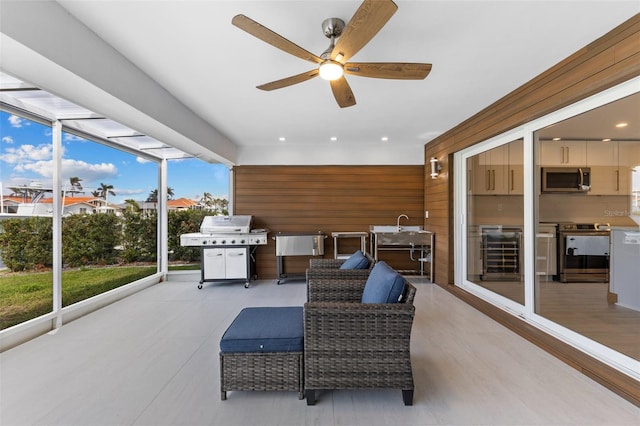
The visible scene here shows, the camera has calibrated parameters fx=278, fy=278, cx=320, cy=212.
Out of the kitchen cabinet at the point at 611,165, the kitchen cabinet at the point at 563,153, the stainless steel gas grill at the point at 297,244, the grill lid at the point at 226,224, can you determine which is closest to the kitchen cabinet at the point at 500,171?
the kitchen cabinet at the point at 563,153

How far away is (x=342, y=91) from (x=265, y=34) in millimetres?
834

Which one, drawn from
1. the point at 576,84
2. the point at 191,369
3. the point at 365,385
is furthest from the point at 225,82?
the point at 576,84

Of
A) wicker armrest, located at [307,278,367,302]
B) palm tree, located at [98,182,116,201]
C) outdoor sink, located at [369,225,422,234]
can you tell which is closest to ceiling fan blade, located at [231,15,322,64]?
wicker armrest, located at [307,278,367,302]

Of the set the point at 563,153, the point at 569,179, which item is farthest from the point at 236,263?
the point at 569,179

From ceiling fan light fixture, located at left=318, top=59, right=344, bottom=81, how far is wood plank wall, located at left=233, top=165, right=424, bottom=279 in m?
3.33

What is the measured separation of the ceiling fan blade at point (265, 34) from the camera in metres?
1.47

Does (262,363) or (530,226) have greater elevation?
(530,226)

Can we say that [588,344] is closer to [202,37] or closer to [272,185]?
[202,37]

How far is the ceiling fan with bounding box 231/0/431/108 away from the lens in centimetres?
142

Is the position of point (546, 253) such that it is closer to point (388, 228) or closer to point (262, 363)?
point (388, 228)

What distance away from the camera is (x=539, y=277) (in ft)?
9.12

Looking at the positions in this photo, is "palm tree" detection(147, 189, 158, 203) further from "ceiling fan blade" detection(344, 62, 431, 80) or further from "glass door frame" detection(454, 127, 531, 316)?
"glass door frame" detection(454, 127, 531, 316)

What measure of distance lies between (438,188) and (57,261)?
204 inches

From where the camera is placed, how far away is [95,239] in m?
3.93
